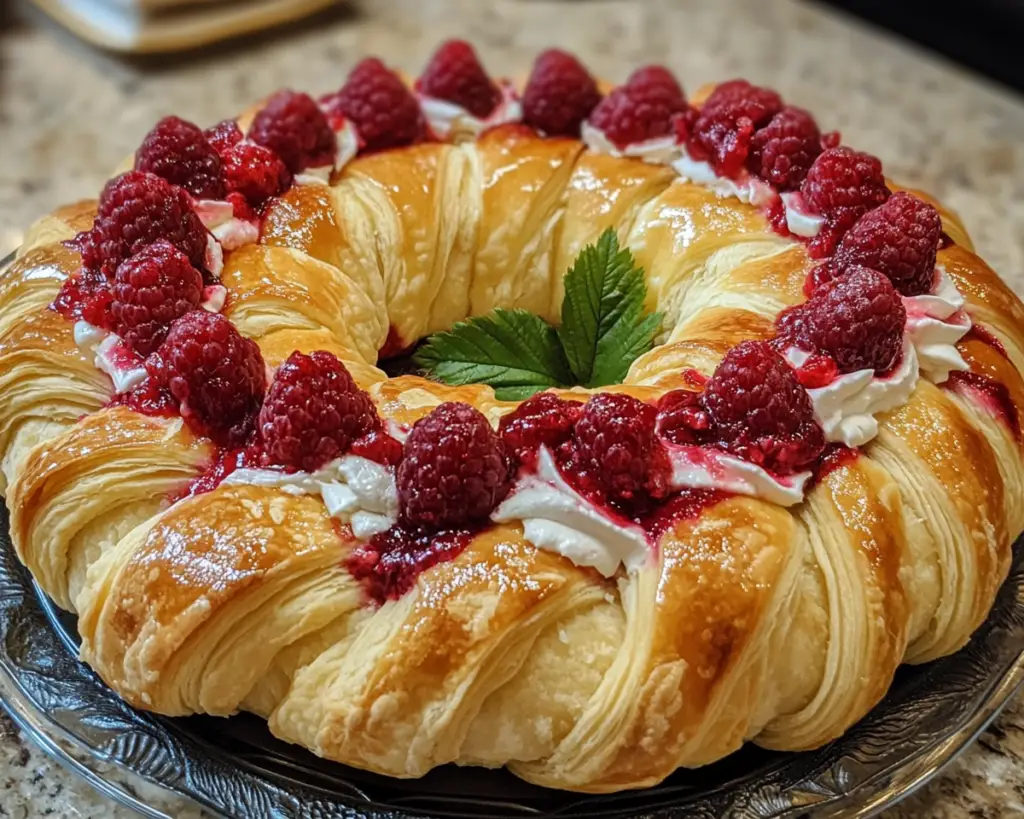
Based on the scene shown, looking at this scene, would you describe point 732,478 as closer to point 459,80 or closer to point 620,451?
point 620,451

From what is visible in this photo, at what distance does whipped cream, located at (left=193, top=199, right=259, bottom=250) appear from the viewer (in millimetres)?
1619

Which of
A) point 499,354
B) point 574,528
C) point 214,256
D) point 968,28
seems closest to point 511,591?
point 574,528

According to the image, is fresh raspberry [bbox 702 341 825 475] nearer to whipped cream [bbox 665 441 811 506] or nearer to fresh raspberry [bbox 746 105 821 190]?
whipped cream [bbox 665 441 811 506]

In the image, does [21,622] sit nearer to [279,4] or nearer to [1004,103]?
[279,4]

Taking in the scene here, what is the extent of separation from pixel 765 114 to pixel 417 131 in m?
0.60

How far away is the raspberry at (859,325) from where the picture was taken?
133 centimetres

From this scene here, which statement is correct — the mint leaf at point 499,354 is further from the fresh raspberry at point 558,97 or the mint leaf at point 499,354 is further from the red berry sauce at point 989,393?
the red berry sauce at point 989,393

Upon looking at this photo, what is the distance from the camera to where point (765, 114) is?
70.7 inches

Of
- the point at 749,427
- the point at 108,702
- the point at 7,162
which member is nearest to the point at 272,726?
the point at 108,702

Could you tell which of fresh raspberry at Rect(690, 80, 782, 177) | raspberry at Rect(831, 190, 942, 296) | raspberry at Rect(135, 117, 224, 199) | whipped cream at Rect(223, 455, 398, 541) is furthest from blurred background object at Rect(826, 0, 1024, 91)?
whipped cream at Rect(223, 455, 398, 541)

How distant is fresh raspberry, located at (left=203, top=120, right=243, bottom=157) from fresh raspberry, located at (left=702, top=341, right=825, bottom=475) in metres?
0.92

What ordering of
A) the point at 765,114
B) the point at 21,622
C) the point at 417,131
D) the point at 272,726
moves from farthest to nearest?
the point at 417,131, the point at 765,114, the point at 21,622, the point at 272,726

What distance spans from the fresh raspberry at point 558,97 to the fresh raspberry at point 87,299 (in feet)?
2.72

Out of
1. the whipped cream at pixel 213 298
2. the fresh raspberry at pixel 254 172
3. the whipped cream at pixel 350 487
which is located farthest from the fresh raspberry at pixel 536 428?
the fresh raspberry at pixel 254 172
